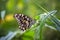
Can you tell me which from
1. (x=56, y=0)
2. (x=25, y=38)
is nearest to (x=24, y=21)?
(x=25, y=38)

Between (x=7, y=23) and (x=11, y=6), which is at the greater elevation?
(x=11, y=6)

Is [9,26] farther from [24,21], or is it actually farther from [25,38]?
[24,21]

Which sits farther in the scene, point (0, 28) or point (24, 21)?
point (0, 28)

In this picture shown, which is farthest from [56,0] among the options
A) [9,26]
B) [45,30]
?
[9,26]

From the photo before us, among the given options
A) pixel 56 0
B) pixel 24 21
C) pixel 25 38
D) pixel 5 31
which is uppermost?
pixel 56 0

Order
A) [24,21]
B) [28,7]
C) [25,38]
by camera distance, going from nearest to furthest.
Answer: [24,21] < [25,38] < [28,7]

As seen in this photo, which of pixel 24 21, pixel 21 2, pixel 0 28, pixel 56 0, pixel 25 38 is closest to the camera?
pixel 24 21

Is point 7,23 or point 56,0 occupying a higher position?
point 56,0

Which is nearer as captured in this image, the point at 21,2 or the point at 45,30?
the point at 45,30

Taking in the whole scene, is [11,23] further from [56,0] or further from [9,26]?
[56,0]
